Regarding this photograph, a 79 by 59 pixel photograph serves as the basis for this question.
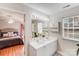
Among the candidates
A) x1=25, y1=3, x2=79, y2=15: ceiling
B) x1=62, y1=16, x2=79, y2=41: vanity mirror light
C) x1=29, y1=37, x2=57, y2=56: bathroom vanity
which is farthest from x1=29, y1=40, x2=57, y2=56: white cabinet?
x1=25, y1=3, x2=79, y2=15: ceiling

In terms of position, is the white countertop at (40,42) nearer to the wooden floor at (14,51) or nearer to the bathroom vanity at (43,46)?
the bathroom vanity at (43,46)

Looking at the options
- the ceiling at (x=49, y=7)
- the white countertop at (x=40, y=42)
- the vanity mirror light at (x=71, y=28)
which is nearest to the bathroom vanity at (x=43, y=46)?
the white countertop at (x=40, y=42)

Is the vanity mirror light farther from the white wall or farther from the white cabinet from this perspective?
the white cabinet

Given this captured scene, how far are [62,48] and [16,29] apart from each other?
0.91 metres

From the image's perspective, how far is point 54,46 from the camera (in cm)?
185

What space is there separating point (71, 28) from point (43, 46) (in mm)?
600

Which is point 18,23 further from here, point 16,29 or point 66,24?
point 66,24

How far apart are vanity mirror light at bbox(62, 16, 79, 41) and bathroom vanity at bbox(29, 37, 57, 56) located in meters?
0.23

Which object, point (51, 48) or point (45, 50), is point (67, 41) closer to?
point (51, 48)

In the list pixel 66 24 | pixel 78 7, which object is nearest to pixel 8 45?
pixel 66 24

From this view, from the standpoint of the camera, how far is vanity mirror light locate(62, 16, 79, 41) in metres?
1.78

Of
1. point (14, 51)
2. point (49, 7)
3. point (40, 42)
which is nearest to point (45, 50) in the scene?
point (40, 42)

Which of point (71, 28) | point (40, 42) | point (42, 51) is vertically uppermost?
point (71, 28)

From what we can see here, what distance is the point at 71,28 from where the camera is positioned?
5.93ft
